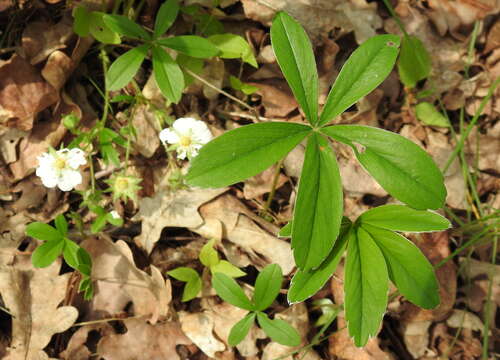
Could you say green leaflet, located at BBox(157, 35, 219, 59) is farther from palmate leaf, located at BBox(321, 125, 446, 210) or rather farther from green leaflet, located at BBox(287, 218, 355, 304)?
green leaflet, located at BBox(287, 218, 355, 304)

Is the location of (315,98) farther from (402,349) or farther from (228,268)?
(402,349)

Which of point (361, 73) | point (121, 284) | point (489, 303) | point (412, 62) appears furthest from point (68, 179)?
point (489, 303)

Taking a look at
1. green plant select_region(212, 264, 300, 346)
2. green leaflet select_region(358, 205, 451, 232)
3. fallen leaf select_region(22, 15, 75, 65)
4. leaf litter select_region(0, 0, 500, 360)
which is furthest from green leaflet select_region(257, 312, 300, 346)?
fallen leaf select_region(22, 15, 75, 65)

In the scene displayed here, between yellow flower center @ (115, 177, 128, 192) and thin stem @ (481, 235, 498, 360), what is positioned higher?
yellow flower center @ (115, 177, 128, 192)

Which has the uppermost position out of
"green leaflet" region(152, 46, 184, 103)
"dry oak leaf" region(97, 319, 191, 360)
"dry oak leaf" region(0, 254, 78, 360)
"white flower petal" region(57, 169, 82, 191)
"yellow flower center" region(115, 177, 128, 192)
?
"green leaflet" region(152, 46, 184, 103)

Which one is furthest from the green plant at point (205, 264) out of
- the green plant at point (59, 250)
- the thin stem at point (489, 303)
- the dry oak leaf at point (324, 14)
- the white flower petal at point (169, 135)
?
the thin stem at point (489, 303)

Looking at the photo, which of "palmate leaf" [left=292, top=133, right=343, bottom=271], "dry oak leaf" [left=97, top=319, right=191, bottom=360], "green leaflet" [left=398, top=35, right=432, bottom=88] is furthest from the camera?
"green leaflet" [left=398, top=35, right=432, bottom=88]
